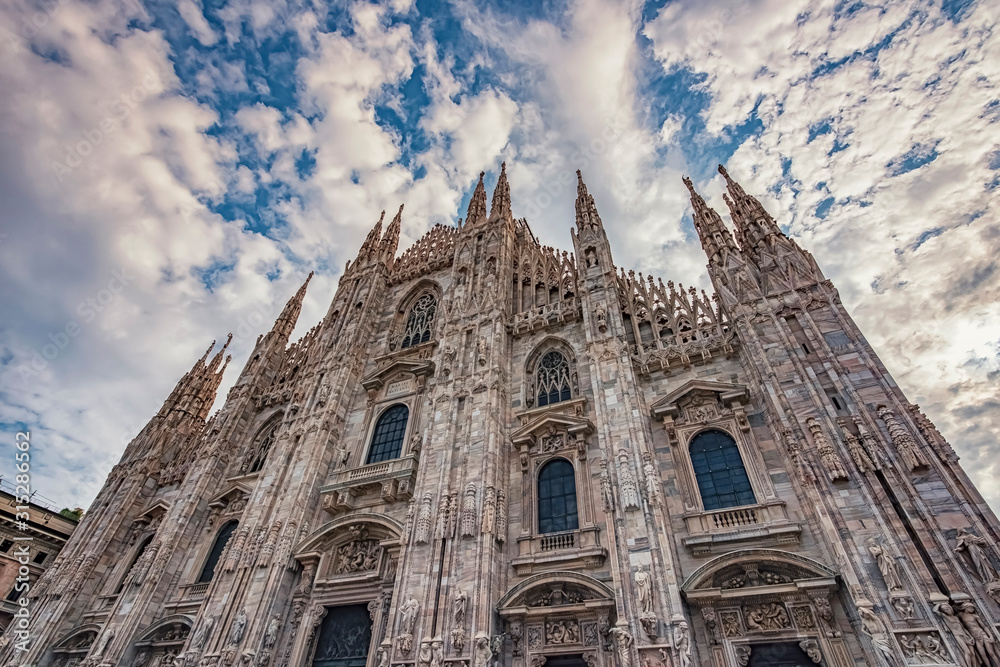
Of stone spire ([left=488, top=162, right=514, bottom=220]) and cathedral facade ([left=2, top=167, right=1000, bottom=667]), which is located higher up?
stone spire ([left=488, top=162, right=514, bottom=220])

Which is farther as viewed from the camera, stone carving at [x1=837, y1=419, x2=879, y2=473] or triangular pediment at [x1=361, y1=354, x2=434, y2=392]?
triangular pediment at [x1=361, y1=354, x2=434, y2=392]

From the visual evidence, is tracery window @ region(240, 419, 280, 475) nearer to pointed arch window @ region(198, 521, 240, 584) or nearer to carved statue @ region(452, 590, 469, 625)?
pointed arch window @ region(198, 521, 240, 584)

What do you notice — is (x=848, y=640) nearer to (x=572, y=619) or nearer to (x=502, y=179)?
(x=572, y=619)

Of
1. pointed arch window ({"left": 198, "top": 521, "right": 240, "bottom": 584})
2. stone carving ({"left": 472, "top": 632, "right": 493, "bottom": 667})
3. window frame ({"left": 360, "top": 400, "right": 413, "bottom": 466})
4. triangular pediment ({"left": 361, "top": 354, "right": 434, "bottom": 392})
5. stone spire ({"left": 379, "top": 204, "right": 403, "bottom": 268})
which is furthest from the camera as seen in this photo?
stone spire ({"left": 379, "top": 204, "right": 403, "bottom": 268})

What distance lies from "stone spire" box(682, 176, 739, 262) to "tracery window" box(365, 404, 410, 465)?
13781 millimetres

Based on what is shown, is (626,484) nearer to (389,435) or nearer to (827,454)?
(827,454)

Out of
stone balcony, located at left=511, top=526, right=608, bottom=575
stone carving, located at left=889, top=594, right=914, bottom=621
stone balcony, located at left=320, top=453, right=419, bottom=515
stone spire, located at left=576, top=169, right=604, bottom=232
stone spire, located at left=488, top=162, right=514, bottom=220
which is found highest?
stone spire, located at left=488, top=162, right=514, bottom=220

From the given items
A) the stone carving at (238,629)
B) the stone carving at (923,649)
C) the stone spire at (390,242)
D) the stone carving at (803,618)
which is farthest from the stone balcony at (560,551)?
the stone spire at (390,242)

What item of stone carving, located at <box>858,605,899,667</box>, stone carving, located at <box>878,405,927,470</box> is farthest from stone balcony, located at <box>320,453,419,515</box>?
stone carving, located at <box>878,405,927,470</box>

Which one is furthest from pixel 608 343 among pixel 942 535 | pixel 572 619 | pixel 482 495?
pixel 942 535

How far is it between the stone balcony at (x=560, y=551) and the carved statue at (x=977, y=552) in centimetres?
746

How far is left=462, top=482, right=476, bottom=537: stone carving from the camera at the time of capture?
14695mm

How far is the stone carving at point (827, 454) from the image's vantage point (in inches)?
466

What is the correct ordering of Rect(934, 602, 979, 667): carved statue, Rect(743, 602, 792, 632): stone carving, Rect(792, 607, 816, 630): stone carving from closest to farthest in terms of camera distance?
Rect(934, 602, 979, 667): carved statue → Rect(792, 607, 816, 630): stone carving → Rect(743, 602, 792, 632): stone carving
